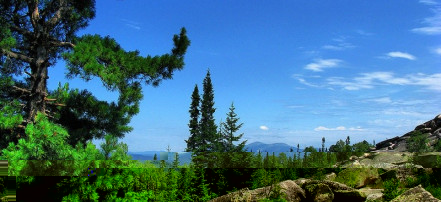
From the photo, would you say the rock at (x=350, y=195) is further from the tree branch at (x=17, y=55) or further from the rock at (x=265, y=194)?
the tree branch at (x=17, y=55)

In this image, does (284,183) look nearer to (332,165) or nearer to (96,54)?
(332,165)

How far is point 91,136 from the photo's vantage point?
10.4m

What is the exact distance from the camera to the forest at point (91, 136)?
6281mm

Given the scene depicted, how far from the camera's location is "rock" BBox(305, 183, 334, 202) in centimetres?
622

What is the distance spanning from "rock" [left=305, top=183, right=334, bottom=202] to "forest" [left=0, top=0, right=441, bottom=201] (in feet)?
1.98

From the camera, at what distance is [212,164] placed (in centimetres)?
771

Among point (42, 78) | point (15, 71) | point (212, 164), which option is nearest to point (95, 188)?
point (212, 164)

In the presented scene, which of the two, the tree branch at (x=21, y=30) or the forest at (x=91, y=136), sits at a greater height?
the tree branch at (x=21, y=30)

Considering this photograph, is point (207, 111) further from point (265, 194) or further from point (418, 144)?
point (265, 194)

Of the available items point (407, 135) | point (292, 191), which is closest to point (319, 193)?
point (292, 191)

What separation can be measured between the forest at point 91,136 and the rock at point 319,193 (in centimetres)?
60

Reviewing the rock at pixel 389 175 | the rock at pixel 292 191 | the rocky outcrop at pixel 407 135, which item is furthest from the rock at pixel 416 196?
the rocky outcrop at pixel 407 135

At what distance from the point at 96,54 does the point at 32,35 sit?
84.8 inches

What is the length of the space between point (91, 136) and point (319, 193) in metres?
6.38
